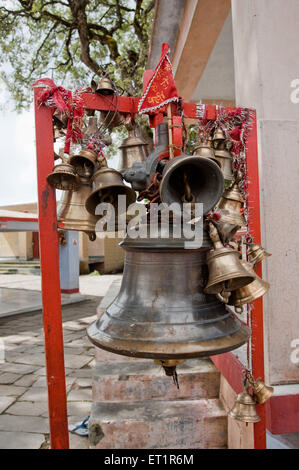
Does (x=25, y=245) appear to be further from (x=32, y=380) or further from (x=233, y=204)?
(x=233, y=204)

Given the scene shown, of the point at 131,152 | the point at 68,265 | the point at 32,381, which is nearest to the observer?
the point at 131,152

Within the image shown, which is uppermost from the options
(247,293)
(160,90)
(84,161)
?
(160,90)

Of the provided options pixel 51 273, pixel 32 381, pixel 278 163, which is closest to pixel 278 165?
pixel 278 163

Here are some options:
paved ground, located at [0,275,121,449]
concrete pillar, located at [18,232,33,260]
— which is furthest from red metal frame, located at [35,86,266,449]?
concrete pillar, located at [18,232,33,260]

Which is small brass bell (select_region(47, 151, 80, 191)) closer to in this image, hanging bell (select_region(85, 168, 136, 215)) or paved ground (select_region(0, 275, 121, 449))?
hanging bell (select_region(85, 168, 136, 215))

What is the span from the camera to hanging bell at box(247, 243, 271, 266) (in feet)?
6.64

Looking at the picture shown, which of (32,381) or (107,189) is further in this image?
(32,381)

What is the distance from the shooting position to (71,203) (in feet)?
6.75

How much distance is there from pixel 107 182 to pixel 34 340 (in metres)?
6.33

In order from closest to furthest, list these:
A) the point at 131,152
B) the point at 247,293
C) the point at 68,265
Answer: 1. the point at 247,293
2. the point at 131,152
3. the point at 68,265

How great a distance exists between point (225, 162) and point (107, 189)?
874 millimetres

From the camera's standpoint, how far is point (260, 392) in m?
2.06

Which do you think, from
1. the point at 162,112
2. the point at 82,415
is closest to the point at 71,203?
the point at 162,112
